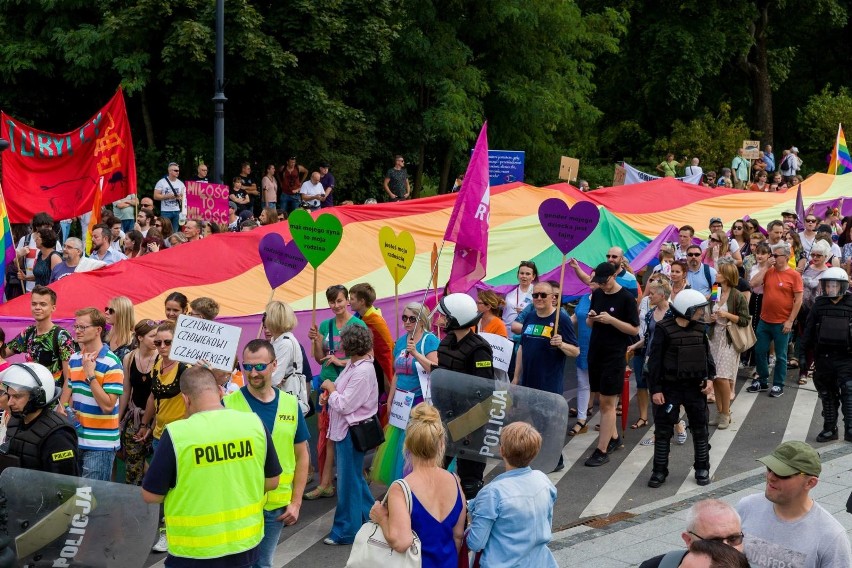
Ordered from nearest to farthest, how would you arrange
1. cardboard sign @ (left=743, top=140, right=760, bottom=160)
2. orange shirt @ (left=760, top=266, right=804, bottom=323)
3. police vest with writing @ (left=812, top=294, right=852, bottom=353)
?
1. police vest with writing @ (left=812, top=294, right=852, bottom=353)
2. orange shirt @ (left=760, top=266, right=804, bottom=323)
3. cardboard sign @ (left=743, top=140, right=760, bottom=160)

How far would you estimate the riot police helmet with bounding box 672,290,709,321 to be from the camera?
9.54m

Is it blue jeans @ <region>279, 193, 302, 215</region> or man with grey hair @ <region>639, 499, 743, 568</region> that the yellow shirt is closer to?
man with grey hair @ <region>639, 499, 743, 568</region>

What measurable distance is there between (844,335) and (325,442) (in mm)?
4976

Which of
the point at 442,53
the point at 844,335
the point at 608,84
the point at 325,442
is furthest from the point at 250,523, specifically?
the point at 608,84

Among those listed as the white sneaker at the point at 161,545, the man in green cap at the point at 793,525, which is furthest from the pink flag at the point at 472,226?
the man in green cap at the point at 793,525

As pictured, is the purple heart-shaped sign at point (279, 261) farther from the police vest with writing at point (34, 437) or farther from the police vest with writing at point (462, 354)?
the police vest with writing at point (34, 437)

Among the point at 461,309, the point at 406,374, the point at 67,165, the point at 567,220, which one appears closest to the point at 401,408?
the point at 406,374

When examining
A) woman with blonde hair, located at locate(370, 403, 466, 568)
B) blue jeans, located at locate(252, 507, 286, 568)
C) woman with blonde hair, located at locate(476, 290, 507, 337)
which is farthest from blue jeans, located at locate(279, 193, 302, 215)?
woman with blonde hair, located at locate(370, 403, 466, 568)

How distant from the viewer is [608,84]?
121 feet

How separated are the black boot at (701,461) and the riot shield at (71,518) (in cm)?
534

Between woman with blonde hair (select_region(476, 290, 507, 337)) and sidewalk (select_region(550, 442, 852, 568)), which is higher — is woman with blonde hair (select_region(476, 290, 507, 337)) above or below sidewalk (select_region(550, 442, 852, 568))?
above

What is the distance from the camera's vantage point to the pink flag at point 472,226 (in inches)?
449

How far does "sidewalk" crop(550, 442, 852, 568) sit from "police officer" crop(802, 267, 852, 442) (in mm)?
864

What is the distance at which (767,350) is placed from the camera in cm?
1319
